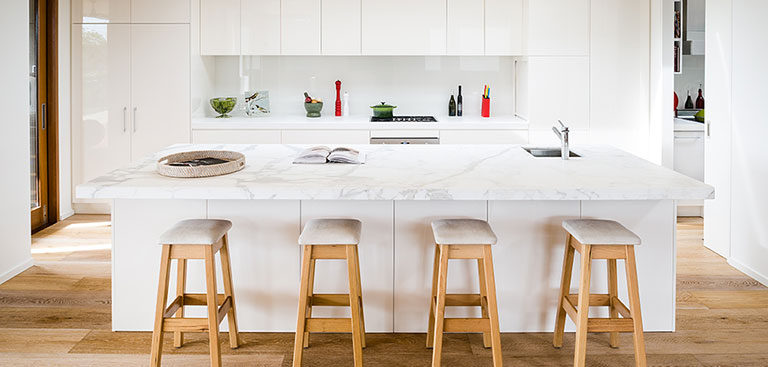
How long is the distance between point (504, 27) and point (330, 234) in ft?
11.4

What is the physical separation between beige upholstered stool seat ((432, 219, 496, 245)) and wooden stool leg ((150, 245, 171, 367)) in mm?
1091

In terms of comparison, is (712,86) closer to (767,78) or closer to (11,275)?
(767,78)

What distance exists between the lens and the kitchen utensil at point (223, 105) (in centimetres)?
600

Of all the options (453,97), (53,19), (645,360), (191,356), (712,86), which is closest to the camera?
(645,360)

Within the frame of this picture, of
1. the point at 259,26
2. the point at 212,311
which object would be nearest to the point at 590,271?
the point at 212,311

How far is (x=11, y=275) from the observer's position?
438 cm

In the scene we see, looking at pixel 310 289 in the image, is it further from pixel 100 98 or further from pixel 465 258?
pixel 100 98

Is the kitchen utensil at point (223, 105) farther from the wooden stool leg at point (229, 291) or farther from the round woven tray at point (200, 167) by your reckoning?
the wooden stool leg at point (229, 291)

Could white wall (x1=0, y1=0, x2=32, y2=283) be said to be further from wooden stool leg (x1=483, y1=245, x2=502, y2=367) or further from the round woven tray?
wooden stool leg (x1=483, y1=245, x2=502, y2=367)

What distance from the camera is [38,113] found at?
564 centimetres

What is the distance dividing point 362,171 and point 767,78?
2624 mm

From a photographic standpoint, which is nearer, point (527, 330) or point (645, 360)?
point (645, 360)

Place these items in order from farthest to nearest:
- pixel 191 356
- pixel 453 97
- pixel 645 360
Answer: pixel 453 97
pixel 191 356
pixel 645 360

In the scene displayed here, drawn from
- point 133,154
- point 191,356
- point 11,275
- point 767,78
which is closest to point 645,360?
point 191,356
